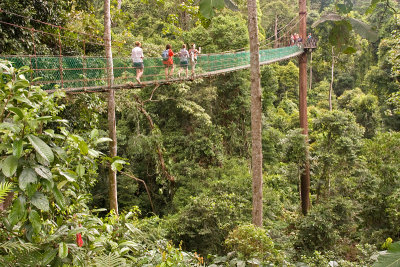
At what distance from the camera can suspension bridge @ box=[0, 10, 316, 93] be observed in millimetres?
3539

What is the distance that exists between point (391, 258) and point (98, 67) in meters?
4.65

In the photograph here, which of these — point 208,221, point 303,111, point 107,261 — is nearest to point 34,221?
point 107,261

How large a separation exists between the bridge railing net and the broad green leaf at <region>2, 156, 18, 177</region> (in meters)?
0.74

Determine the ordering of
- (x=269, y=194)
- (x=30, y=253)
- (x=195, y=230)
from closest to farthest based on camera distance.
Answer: (x=30, y=253) < (x=195, y=230) < (x=269, y=194)

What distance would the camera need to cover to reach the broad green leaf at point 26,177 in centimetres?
95

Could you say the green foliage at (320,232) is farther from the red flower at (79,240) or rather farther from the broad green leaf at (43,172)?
the broad green leaf at (43,172)

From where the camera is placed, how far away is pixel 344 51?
0.78m

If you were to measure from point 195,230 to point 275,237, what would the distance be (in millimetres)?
1258

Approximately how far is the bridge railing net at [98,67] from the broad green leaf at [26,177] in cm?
76

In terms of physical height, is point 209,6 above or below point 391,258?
above

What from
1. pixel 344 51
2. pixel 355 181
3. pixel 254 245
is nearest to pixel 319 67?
pixel 355 181

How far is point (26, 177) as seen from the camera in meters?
0.97

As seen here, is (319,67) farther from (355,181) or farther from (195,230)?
(195,230)

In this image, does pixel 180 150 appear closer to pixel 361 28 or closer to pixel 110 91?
pixel 110 91
